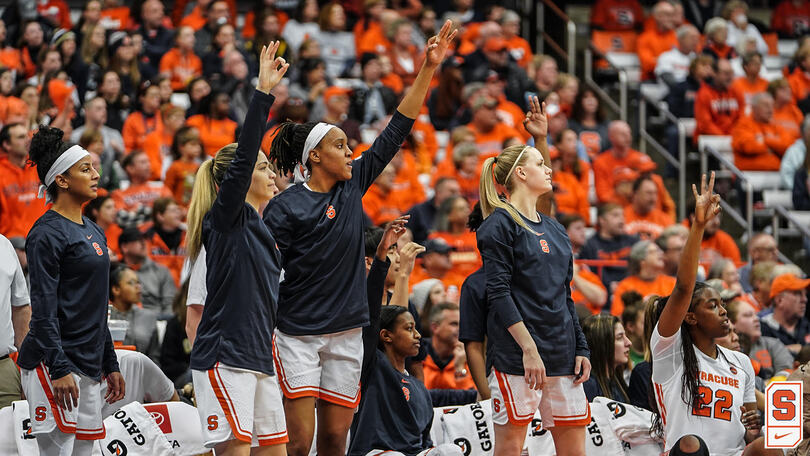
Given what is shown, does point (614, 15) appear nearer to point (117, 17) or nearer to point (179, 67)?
point (179, 67)

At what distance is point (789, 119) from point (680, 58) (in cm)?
154

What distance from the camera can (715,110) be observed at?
1359cm

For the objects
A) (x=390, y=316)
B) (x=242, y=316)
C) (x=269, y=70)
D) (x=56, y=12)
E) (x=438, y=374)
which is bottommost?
(x=438, y=374)

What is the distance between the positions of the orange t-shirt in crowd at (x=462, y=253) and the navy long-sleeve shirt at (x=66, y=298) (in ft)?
14.8

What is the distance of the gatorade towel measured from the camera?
6070 mm

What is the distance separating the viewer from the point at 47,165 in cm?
554

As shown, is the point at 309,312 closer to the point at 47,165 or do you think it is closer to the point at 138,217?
the point at 47,165

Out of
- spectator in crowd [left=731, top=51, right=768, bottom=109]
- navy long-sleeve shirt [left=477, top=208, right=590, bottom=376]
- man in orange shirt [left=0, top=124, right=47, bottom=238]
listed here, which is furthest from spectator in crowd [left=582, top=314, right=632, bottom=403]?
spectator in crowd [left=731, top=51, right=768, bottom=109]

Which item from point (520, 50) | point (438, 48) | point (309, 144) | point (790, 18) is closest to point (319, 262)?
point (309, 144)

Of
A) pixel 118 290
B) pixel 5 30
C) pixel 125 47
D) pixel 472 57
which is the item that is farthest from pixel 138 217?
pixel 472 57

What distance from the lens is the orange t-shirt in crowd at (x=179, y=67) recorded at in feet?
42.5

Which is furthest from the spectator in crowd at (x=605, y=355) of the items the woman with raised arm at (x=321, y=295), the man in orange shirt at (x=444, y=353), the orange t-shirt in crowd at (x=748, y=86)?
the orange t-shirt in crowd at (x=748, y=86)

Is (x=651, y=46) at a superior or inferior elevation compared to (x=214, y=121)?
inferior

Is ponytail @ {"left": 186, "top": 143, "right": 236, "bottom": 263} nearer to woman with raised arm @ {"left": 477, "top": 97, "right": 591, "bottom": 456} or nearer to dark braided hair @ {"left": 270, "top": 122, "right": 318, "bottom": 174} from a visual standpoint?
dark braided hair @ {"left": 270, "top": 122, "right": 318, "bottom": 174}
